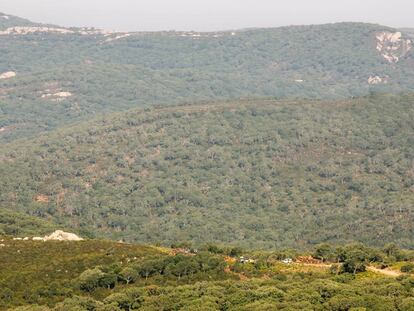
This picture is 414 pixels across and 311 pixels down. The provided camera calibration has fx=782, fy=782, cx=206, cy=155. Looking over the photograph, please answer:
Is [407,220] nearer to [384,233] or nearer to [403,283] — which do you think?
[384,233]

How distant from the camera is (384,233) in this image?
626 ft

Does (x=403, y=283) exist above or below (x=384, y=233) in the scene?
above

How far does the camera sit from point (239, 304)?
270 ft

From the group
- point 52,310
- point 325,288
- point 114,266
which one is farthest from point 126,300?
point 325,288

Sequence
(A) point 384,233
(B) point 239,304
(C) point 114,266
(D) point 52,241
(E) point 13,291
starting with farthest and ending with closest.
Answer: (A) point 384,233 → (D) point 52,241 → (C) point 114,266 → (E) point 13,291 → (B) point 239,304

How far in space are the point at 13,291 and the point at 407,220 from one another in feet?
418

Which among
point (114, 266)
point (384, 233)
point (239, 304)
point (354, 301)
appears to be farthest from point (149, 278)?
point (384, 233)

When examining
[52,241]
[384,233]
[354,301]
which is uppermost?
[354,301]

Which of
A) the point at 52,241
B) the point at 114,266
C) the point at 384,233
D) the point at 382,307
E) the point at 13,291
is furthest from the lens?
the point at 384,233

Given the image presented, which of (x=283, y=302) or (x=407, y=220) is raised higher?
(x=283, y=302)

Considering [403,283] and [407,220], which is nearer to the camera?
[403,283]

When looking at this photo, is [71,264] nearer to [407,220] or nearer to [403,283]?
[403,283]

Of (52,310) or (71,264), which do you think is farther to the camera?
(71,264)

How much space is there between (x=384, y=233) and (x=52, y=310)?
402ft
